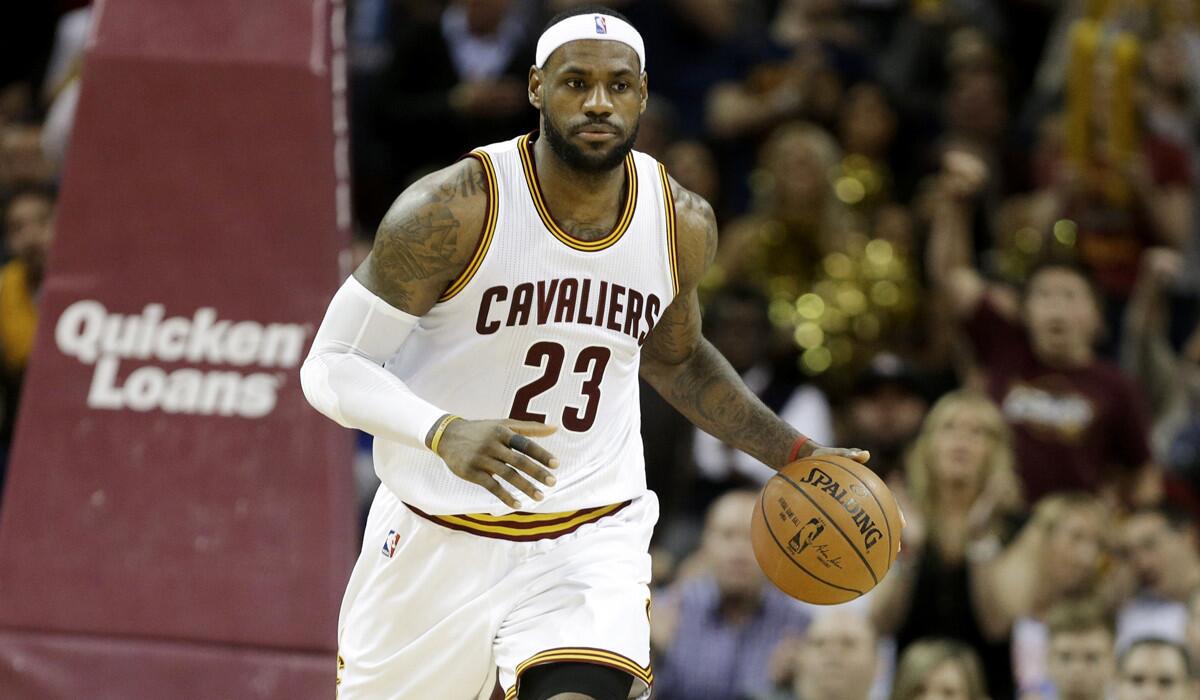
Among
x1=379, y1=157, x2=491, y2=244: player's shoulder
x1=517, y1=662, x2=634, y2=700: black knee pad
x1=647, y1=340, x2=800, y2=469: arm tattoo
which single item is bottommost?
x1=517, y1=662, x2=634, y2=700: black knee pad

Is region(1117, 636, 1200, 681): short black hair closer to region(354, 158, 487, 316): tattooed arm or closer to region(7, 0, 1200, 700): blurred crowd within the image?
region(7, 0, 1200, 700): blurred crowd

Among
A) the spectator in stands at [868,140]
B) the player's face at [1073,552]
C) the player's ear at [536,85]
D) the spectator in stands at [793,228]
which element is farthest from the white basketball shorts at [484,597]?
the spectator in stands at [868,140]

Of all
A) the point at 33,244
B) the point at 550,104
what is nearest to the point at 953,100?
the point at 33,244

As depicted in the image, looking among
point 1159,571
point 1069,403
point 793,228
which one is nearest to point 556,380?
point 1159,571

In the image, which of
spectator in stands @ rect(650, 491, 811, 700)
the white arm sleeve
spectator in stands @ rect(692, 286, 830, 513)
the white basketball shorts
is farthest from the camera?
spectator in stands @ rect(692, 286, 830, 513)

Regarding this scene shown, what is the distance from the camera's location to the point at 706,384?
530 centimetres

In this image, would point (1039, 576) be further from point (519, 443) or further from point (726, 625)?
point (519, 443)

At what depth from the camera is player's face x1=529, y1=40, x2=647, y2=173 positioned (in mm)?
4676

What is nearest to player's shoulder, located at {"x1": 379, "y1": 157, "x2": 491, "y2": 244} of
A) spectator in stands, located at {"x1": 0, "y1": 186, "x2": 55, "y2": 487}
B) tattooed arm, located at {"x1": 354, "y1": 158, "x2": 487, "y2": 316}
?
tattooed arm, located at {"x1": 354, "y1": 158, "x2": 487, "y2": 316}

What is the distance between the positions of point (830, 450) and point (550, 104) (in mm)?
1278

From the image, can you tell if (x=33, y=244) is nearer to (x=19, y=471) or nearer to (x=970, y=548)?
(x=19, y=471)

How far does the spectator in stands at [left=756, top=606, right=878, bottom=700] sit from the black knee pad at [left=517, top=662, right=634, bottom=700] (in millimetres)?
2567

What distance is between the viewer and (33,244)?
851 centimetres

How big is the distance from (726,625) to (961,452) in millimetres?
1296
